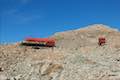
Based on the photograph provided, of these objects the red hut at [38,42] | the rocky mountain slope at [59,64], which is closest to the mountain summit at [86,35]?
the red hut at [38,42]

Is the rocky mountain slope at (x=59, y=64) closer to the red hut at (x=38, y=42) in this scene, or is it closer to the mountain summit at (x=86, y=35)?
the red hut at (x=38, y=42)

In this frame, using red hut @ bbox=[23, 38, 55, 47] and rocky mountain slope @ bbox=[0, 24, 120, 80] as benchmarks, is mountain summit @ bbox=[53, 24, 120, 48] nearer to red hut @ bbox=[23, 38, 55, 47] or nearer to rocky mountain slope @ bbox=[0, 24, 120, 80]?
red hut @ bbox=[23, 38, 55, 47]

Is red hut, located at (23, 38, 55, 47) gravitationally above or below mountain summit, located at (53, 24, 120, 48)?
below

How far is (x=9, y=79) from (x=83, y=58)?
10.0m

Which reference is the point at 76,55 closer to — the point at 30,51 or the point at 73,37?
the point at 30,51

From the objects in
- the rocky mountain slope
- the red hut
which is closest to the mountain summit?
the red hut

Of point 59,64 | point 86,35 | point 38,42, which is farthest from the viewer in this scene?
point 86,35

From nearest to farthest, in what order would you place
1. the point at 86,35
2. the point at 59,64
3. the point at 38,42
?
the point at 59,64 < the point at 38,42 < the point at 86,35

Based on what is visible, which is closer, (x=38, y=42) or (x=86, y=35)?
(x=38, y=42)

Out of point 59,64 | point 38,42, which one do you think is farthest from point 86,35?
point 59,64

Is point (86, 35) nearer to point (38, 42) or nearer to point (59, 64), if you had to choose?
point (38, 42)

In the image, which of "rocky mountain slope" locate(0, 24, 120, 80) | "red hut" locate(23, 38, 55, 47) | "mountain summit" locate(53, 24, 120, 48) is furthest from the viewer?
"mountain summit" locate(53, 24, 120, 48)

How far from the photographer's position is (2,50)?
44562 millimetres

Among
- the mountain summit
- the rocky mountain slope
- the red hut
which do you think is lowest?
the rocky mountain slope
